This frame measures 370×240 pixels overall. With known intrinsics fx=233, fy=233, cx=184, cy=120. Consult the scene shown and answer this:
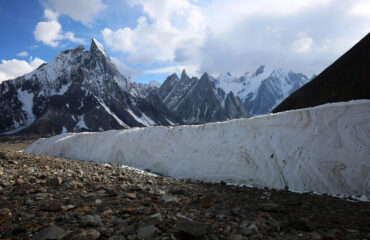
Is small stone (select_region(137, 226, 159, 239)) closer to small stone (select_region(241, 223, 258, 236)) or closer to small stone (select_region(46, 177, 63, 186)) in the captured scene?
small stone (select_region(241, 223, 258, 236))

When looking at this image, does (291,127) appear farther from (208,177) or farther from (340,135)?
(208,177)

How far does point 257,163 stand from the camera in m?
15.4

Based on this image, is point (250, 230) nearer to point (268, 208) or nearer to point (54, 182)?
point (268, 208)

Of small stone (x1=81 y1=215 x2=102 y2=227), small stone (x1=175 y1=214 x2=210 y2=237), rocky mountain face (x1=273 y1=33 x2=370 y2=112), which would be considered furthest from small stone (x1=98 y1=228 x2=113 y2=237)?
rocky mountain face (x1=273 y1=33 x2=370 y2=112)

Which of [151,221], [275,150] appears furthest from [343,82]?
[151,221]

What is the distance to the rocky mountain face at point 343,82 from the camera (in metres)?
34.6

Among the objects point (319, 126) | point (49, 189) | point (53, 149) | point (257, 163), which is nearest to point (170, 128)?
point (257, 163)

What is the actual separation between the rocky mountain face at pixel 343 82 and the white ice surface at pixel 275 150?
22.8 m

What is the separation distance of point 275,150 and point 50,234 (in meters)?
13.5

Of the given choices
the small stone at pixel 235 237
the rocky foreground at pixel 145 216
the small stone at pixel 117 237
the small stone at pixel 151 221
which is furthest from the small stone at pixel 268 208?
the small stone at pixel 117 237

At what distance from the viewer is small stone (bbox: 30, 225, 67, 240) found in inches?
183

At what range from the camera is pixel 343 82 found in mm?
39125

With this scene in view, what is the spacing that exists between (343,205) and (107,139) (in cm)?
2254

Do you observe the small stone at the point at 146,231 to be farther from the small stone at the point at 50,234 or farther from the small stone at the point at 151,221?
the small stone at the point at 50,234
